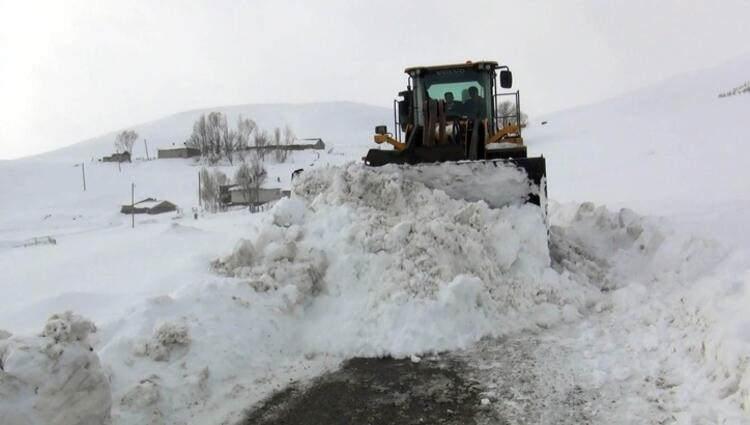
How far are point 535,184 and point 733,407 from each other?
349 cm

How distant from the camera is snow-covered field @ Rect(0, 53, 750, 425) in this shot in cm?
357

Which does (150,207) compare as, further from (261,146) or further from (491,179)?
(491,179)

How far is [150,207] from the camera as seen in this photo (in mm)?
45375

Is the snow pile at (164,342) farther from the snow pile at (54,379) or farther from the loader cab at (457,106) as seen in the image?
the loader cab at (457,106)

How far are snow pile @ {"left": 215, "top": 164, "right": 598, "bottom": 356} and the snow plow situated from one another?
20 cm

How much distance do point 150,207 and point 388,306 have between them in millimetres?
43790

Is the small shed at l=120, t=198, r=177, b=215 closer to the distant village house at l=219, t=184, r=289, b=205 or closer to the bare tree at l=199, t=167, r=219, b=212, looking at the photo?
the bare tree at l=199, t=167, r=219, b=212

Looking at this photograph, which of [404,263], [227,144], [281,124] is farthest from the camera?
[281,124]

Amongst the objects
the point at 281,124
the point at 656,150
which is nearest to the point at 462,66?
the point at 656,150

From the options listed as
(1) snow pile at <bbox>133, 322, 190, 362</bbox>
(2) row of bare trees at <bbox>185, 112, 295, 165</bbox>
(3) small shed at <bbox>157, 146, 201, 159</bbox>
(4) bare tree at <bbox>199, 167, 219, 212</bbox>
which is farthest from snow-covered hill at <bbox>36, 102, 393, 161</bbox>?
(1) snow pile at <bbox>133, 322, 190, 362</bbox>

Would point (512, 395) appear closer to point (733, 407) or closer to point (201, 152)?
point (733, 407)

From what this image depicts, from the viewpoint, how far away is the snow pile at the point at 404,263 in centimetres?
506

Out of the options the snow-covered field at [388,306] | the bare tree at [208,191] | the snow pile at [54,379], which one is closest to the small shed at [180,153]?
the bare tree at [208,191]

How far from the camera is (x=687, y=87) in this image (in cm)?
5447
